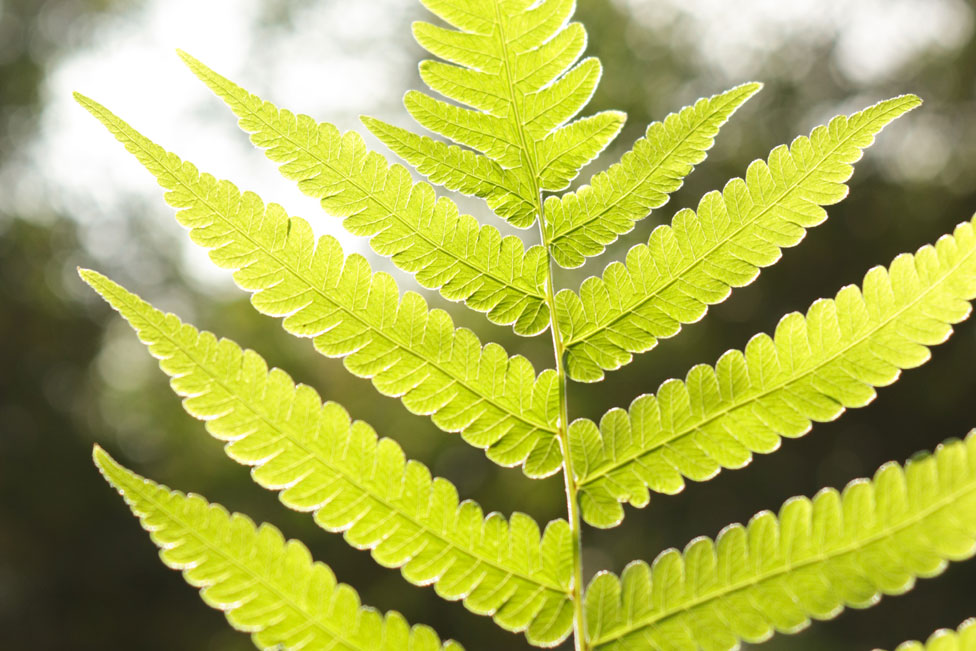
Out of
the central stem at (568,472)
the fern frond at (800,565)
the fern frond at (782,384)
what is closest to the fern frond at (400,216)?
the central stem at (568,472)

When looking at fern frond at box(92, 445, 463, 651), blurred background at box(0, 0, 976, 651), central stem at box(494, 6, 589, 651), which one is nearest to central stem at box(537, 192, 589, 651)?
central stem at box(494, 6, 589, 651)

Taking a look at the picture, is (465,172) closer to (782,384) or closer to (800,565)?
(782,384)

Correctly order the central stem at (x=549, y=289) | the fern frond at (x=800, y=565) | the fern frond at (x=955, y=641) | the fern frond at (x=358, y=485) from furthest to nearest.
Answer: the central stem at (x=549, y=289) → the fern frond at (x=358, y=485) → the fern frond at (x=800, y=565) → the fern frond at (x=955, y=641)

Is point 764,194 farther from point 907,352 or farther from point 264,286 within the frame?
point 264,286

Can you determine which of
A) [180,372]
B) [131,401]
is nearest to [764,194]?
[180,372]

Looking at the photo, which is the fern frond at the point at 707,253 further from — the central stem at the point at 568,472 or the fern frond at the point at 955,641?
the fern frond at the point at 955,641

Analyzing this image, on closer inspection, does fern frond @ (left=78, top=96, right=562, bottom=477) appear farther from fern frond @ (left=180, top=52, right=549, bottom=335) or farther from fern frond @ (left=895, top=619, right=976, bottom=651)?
fern frond @ (left=895, top=619, right=976, bottom=651)

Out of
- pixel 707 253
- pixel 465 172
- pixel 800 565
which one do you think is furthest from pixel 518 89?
pixel 800 565
